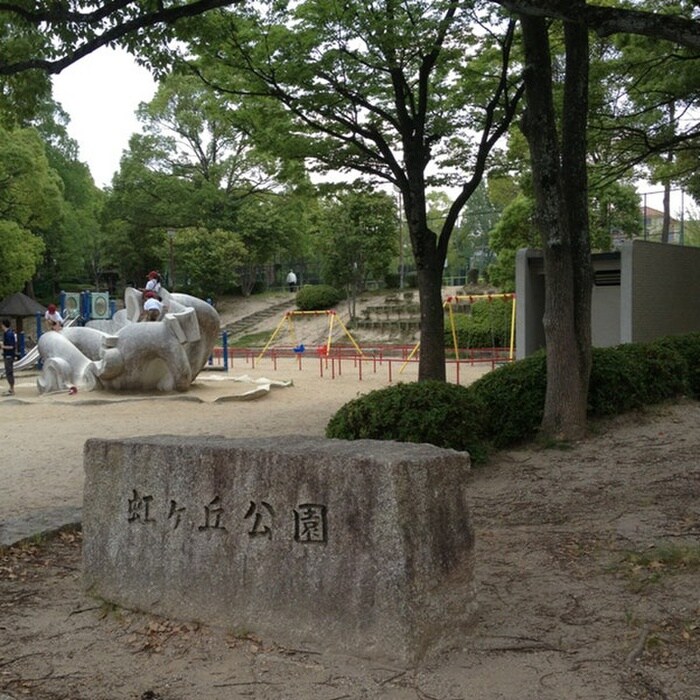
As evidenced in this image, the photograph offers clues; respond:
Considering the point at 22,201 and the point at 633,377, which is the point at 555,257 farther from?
the point at 22,201

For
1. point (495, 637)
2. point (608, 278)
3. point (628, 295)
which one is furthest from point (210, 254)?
point (495, 637)

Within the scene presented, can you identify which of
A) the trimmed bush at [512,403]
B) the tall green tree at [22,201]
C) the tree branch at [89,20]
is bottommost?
the trimmed bush at [512,403]

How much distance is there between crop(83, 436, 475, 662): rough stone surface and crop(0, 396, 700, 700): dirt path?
5.1 inches

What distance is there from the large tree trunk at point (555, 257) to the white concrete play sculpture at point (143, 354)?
31.7 ft

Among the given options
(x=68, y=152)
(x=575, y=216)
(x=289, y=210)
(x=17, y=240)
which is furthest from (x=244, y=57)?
(x=68, y=152)

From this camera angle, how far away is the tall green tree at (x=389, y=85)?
1019 cm

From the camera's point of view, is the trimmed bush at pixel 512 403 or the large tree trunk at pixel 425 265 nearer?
the trimmed bush at pixel 512 403

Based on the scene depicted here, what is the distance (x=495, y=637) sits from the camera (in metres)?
3.68

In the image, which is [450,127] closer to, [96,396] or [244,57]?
[244,57]

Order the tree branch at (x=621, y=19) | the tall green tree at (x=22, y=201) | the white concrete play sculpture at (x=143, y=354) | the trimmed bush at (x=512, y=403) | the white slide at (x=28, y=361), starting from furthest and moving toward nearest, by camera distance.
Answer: the tall green tree at (x=22, y=201) → the white slide at (x=28, y=361) → the white concrete play sculpture at (x=143, y=354) → the trimmed bush at (x=512, y=403) → the tree branch at (x=621, y=19)

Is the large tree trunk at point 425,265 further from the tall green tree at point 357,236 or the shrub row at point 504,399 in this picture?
the tall green tree at point 357,236

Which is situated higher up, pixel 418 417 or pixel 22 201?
pixel 22 201

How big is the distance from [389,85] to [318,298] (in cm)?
3067

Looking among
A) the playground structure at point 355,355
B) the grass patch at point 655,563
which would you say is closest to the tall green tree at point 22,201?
the playground structure at point 355,355
